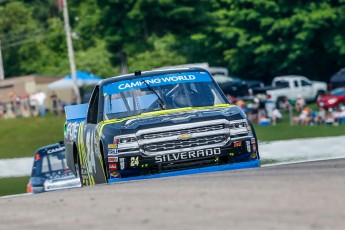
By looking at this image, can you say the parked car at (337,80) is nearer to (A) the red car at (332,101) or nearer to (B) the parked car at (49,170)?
(A) the red car at (332,101)

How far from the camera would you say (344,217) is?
23.6ft

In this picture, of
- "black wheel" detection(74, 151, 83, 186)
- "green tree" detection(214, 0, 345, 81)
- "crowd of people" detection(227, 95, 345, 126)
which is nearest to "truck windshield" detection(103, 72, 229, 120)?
"black wheel" detection(74, 151, 83, 186)

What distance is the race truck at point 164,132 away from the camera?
12.2 metres

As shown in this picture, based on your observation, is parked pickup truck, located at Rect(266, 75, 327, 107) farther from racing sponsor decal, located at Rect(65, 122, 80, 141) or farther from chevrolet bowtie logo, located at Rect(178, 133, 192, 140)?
chevrolet bowtie logo, located at Rect(178, 133, 192, 140)

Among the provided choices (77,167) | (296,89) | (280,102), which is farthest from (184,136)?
(296,89)

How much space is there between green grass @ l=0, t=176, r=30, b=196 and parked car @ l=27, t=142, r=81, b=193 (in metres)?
0.93

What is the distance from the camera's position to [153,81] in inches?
525

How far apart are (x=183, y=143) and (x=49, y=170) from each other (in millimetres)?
7043

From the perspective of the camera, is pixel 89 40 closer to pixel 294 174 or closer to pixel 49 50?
pixel 49 50

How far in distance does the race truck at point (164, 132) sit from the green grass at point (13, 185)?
685 centimetres

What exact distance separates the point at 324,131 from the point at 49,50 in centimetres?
5912

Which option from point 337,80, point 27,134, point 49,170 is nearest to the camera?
point 49,170

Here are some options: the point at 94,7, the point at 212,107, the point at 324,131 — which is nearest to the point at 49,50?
the point at 94,7

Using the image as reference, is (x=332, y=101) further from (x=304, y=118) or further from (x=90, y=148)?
(x=90, y=148)
